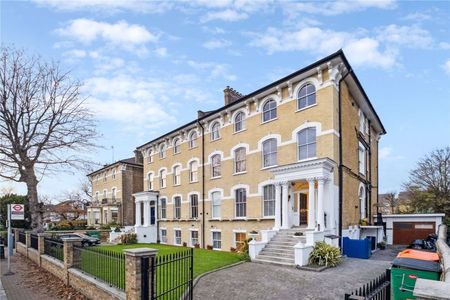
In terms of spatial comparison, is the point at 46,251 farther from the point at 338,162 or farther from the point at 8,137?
the point at 338,162

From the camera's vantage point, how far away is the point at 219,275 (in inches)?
499

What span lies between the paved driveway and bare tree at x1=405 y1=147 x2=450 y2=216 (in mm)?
22273

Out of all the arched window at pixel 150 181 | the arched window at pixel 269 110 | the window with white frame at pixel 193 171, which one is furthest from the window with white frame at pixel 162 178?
the arched window at pixel 269 110

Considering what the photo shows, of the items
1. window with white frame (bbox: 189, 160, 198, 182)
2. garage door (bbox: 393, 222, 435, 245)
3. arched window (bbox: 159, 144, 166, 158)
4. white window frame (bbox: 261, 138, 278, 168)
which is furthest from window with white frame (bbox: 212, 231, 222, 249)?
garage door (bbox: 393, 222, 435, 245)

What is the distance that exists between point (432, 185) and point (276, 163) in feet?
82.2

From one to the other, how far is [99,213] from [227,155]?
89.2 ft

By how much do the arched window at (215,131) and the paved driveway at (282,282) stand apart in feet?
39.3

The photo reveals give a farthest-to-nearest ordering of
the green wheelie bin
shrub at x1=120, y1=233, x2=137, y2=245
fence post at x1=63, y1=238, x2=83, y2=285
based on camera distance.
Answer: shrub at x1=120, y1=233, x2=137, y2=245 < fence post at x1=63, y1=238, x2=83, y2=285 < the green wheelie bin

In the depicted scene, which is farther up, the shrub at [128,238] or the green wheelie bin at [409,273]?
the green wheelie bin at [409,273]

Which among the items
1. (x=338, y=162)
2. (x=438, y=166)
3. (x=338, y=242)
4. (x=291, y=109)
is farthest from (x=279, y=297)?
(x=438, y=166)

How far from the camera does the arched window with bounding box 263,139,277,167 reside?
20091 millimetres

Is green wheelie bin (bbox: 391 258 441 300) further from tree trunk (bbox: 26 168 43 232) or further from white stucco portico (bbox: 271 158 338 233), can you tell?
tree trunk (bbox: 26 168 43 232)

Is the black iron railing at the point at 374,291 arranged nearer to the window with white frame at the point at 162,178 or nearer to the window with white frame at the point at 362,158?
the window with white frame at the point at 362,158

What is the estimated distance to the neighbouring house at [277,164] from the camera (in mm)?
16891
